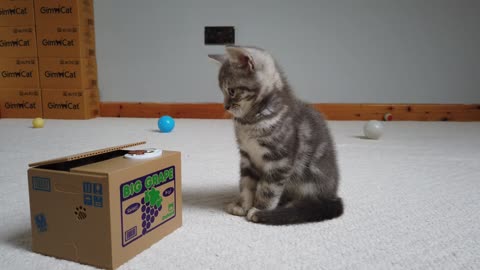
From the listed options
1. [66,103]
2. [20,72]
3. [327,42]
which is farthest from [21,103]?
[327,42]

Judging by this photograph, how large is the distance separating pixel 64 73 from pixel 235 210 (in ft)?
8.02

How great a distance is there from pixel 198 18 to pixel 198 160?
1.66 m

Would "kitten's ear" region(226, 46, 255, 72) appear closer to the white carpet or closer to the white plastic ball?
the white carpet

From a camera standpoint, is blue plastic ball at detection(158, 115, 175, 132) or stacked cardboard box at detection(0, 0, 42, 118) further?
stacked cardboard box at detection(0, 0, 42, 118)

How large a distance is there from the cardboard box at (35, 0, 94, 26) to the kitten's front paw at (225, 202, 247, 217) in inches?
94.5

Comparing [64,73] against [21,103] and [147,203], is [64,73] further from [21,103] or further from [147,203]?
[147,203]

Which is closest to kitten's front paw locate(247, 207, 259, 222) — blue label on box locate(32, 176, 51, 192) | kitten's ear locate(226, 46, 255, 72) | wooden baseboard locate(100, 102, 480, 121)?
kitten's ear locate(226, 46, 255, 72)

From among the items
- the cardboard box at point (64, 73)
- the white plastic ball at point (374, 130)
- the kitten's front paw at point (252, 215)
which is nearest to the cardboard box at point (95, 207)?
the kitten's front paw at point (252, 215)

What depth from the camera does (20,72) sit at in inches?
116

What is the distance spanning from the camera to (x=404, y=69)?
2867mm

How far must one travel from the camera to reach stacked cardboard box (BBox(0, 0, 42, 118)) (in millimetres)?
2861

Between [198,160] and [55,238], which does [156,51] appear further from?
[55,238]

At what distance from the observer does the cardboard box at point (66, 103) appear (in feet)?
9.58

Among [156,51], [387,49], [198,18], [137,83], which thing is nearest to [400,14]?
[387,49]
